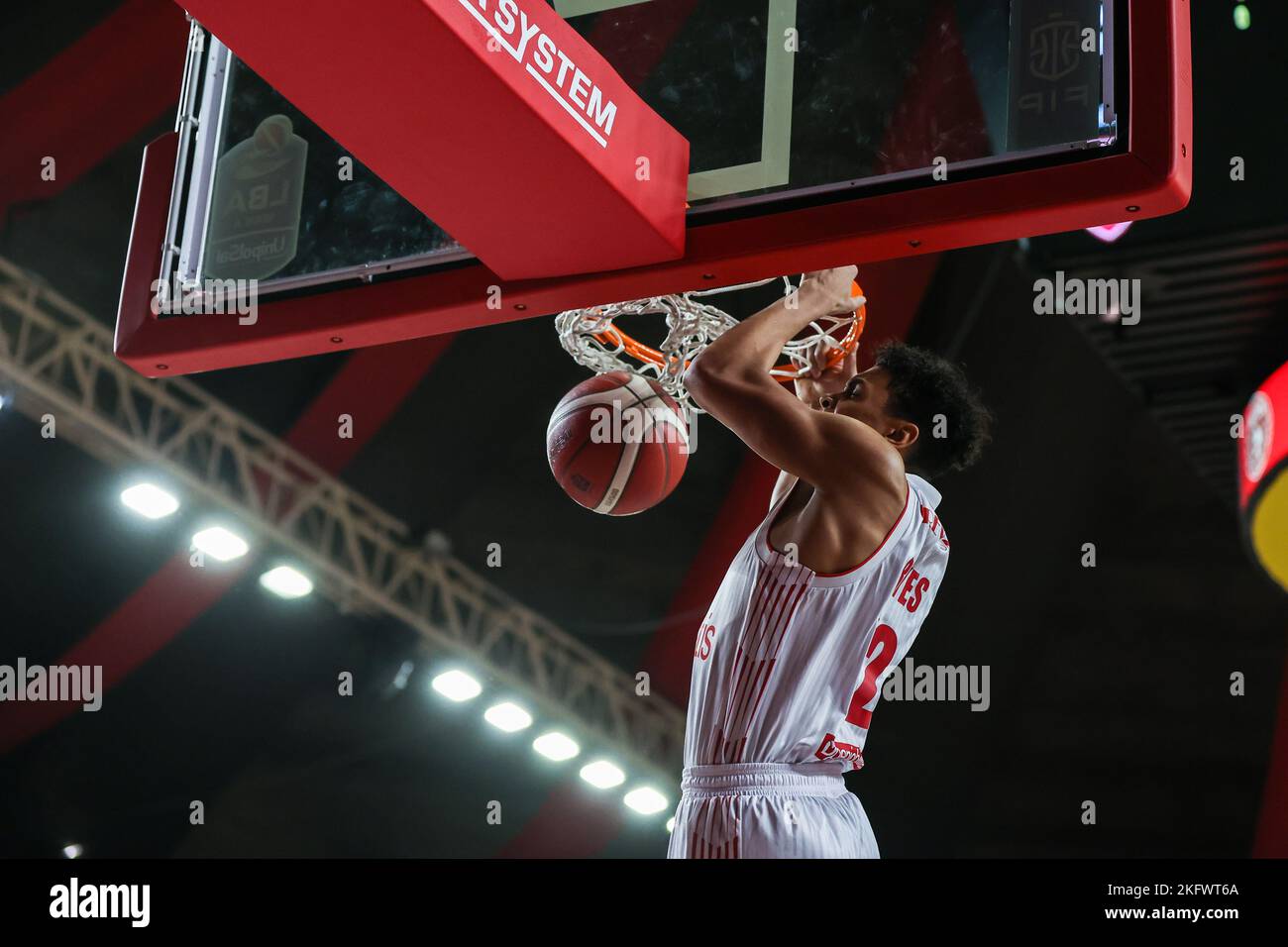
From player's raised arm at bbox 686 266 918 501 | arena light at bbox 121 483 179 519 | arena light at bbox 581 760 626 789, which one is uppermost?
arena light at bbox 121 483 179 519

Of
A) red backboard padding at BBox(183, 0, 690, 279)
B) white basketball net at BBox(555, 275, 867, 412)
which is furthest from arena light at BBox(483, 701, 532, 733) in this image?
red backboard padding at BBox(183, 0, 690, 279)

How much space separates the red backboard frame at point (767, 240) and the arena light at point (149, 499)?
4.49 meters

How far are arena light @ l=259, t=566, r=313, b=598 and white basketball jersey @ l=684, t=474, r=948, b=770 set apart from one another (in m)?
5.45

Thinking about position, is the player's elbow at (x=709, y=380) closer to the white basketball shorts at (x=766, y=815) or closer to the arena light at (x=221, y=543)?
the white basketball shorts at (x=766, y=815)

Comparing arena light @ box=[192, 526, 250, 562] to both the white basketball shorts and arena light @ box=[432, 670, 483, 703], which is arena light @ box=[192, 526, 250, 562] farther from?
the white basketball shorts

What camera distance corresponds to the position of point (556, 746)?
927 centimetres

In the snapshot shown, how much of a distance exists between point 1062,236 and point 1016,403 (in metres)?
3.46

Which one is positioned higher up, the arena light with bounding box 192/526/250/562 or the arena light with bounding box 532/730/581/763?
the arena light with bounding box 192/526/250/562

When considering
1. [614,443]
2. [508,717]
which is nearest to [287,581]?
[508,717]

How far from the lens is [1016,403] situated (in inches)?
339

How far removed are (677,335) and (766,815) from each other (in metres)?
1.20

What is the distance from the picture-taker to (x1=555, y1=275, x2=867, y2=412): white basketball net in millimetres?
3387

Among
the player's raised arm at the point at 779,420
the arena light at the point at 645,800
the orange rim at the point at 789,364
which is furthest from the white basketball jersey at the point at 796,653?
the arena light at the point at 645,800
